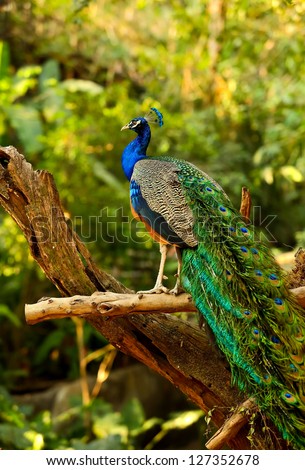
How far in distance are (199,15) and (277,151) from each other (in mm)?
1871

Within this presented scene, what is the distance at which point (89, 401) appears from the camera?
6.02 metres

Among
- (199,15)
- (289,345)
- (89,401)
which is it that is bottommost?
(89,401)

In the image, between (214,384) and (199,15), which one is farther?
(199,15)

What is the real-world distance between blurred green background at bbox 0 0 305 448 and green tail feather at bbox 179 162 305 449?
2.59m

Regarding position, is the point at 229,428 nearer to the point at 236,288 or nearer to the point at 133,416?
the point at 236,288

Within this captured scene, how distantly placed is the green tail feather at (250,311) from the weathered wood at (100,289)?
38 cm

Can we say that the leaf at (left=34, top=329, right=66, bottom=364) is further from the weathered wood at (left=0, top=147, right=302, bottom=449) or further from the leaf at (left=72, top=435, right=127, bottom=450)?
the weathered wood at (left=0, top=147, right=302, bottom=449)

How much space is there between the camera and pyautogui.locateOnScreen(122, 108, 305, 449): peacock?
2729 mm

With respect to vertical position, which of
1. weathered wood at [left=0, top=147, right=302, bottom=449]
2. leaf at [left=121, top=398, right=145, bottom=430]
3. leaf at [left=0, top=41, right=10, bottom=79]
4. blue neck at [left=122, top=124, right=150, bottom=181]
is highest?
leaf at [left=0, top=41, right=10, bottom=79]

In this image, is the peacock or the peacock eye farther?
the peacock eye

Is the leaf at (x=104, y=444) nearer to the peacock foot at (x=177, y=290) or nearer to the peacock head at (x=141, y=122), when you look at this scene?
the peacock foot at (x=177, y=290)

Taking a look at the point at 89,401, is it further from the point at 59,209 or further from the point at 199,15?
the point at 199,15

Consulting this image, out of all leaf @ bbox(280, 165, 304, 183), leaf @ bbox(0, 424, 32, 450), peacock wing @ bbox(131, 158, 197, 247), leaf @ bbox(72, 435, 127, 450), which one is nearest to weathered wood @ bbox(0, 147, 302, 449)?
peacock wing @ bbox(131, 158, 197, 247)
